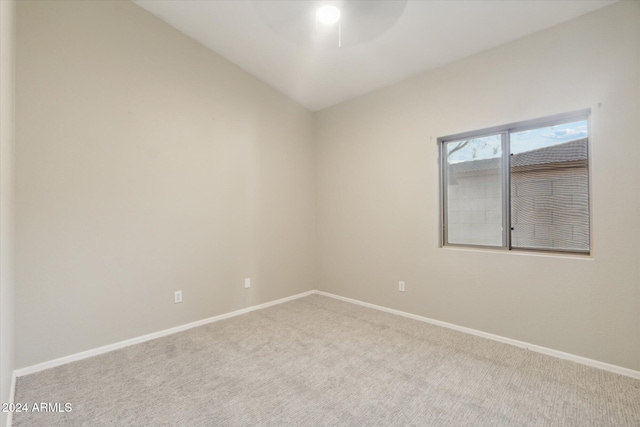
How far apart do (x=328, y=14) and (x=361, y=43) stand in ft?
2.06

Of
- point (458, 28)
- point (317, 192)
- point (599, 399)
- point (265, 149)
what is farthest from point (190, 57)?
point (599, 399)

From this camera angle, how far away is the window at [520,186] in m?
2.46

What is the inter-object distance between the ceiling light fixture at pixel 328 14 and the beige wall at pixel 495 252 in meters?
1.31

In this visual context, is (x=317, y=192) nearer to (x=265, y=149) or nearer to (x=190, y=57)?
(x=265, y=149)

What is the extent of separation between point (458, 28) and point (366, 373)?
9.82 feet

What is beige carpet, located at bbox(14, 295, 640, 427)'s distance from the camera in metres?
1.72

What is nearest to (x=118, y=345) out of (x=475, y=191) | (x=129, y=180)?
(x=129, y=180)

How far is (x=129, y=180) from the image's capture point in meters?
2.72

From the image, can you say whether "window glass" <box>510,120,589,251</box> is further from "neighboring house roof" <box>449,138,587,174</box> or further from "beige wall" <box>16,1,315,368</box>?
"beige wall" <box>16,1,315,368</box>

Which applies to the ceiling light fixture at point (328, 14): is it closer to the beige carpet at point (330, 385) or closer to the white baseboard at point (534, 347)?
the beige carpet at point (330, 385)

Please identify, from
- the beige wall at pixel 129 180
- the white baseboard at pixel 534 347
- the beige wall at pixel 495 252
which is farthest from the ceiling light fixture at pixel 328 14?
the white baseboard at pixel 534 347

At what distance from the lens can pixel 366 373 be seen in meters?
2.19

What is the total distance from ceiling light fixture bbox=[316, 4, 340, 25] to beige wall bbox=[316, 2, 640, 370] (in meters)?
1.31

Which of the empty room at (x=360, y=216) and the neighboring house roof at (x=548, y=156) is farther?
the neighboring house roof at (x=548, y=156)
